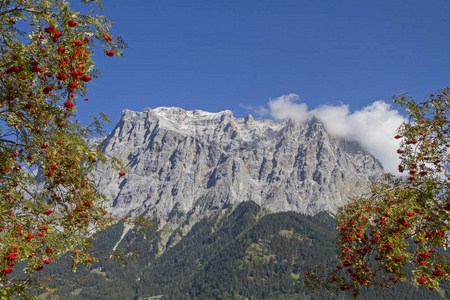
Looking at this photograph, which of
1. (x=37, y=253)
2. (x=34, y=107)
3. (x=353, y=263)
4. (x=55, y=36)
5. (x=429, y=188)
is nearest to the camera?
(x=55, y=36)

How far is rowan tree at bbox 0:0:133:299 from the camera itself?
10.6 meters

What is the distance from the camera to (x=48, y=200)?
12.7 meters

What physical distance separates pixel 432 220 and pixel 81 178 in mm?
12660

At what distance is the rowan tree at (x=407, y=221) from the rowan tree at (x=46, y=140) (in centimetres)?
934

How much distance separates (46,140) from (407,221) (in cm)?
1266

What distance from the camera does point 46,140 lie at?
1180 cm

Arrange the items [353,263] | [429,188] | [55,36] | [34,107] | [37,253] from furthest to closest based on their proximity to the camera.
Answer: [353,263] → [429,188] → [37,253] → [34,107] → [55,36]

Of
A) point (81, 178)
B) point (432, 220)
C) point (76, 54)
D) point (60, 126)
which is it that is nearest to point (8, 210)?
point (81, 178)

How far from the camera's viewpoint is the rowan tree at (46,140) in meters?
10.6

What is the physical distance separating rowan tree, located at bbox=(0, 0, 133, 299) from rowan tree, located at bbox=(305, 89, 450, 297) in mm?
9339

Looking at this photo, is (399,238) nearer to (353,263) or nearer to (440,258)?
(440,258)

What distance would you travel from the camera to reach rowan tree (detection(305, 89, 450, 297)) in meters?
12.2

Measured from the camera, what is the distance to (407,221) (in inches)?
478

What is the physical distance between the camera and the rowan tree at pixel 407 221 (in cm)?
1220
